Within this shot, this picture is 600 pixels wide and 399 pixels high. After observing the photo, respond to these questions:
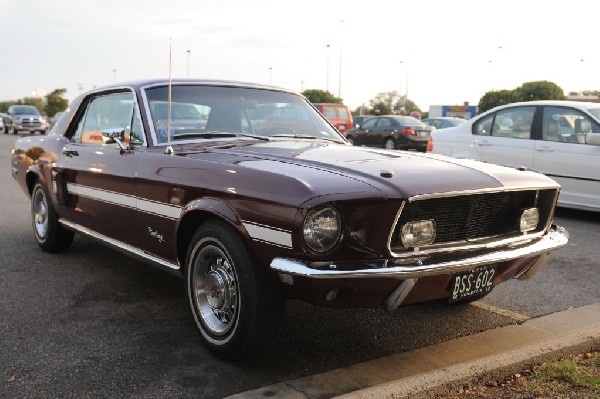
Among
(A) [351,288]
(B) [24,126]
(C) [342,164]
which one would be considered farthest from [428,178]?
(B) [24,126]

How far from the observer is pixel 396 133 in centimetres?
2227

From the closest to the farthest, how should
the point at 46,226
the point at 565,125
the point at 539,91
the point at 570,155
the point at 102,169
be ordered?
1. the point at 102,169
2. the point at 46,226
3. the point at 570,155
4. the point at 565,125
5. the point at 539,91

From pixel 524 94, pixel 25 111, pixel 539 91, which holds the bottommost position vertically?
pixel 25 111

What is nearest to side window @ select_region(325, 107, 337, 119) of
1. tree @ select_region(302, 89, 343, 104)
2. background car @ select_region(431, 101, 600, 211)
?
background car @ select_region(431, 101, 600, 211)

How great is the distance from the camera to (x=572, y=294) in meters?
4.86

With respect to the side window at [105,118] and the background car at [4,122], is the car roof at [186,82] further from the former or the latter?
the background car at [4,122]

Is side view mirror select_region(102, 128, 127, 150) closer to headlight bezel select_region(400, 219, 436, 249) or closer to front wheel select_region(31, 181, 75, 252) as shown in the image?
front wheel select_region(31, 181, 75, 252)

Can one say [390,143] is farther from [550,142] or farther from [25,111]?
[25,111]

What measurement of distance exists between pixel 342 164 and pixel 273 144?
895 mm

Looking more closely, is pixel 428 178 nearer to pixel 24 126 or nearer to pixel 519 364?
pixel 519 364

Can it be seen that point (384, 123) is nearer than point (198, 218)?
No

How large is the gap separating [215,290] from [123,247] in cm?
120

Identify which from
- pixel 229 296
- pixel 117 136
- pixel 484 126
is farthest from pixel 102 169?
pixel 484 126

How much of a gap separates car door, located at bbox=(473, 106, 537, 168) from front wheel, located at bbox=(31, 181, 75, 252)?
571cm
